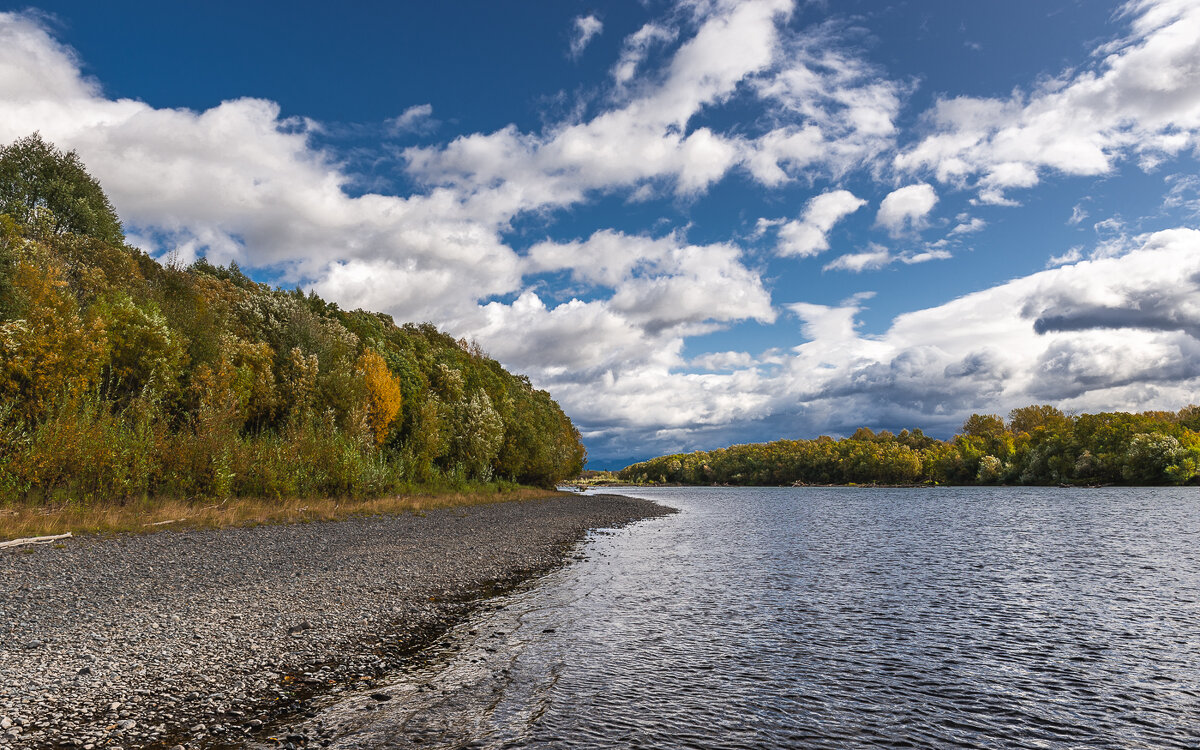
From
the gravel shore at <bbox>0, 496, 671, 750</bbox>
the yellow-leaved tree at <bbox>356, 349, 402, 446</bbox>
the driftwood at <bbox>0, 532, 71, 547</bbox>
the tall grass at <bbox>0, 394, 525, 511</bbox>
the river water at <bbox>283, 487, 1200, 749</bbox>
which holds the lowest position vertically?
the river water at <bbox>283, 487, 1200, 749</bbox>

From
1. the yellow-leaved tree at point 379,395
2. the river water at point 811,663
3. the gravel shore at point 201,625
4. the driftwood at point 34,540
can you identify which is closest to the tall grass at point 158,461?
the driftwood at point 34,540

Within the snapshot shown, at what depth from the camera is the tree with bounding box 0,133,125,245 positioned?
6994 cm

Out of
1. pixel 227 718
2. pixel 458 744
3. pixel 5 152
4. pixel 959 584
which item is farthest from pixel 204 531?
pixel 5 152

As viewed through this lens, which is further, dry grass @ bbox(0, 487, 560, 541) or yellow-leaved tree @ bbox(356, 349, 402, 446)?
yellow-leaved tree @ bbox(356, 349, 402, 446)

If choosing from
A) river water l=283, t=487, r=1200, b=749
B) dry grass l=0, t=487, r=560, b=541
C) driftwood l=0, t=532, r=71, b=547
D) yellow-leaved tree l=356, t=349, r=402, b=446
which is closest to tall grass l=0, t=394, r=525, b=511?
dry grass l=0, t=487, r=560, b=541

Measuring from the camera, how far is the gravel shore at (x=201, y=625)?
414 inches

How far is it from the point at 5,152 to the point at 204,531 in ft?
240

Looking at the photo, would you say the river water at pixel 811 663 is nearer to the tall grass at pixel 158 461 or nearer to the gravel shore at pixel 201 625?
the gravel shore at pixel 201 625

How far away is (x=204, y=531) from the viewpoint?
31.2m

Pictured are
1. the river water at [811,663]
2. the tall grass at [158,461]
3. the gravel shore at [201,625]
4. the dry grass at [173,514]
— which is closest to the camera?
the gravel shore at [201,625]

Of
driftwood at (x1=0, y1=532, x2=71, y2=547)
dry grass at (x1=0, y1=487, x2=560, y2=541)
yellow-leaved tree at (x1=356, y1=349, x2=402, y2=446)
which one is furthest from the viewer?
yellow-leaved tree at (x1=356, y1=349, x2=402, y2=446)

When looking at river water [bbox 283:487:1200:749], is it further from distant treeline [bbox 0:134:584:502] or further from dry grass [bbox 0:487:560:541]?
distant treeline [bbox 0:134:584:502]

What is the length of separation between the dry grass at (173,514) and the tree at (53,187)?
54.4 meters

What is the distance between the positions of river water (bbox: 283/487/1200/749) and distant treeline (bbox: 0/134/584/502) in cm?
2494
